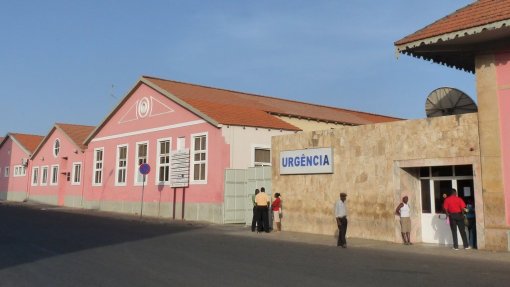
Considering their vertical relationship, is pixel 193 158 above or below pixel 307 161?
above

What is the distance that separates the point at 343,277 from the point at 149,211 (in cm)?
2066

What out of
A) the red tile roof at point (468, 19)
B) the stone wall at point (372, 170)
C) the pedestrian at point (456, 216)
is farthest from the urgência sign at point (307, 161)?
the red tile roof at point (468, 19)

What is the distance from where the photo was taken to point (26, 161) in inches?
1823

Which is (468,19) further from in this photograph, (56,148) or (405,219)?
(56,148)

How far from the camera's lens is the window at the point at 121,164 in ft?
102

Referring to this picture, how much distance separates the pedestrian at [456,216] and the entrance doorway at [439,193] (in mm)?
875

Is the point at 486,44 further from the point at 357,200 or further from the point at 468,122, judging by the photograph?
the point at 357,200

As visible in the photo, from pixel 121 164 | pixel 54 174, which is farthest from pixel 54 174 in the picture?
pixel 121 164

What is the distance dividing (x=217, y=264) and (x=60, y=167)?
3420 centimetres

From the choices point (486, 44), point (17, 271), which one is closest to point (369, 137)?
point (486, 44)

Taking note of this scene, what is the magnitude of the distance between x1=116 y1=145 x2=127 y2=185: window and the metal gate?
10.8 metres

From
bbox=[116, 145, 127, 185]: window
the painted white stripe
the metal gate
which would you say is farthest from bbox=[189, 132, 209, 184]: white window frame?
bbox=[116, 145, 127, 185]: window

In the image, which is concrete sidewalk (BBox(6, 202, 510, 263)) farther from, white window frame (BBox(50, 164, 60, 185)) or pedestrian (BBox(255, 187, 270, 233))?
white window frame (BBox(50, 164, 60, 185))

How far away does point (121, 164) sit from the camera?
31.6 m
